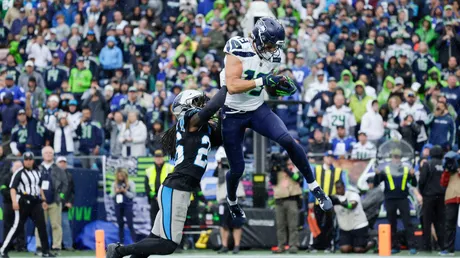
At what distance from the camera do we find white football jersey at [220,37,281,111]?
11344 millimetres

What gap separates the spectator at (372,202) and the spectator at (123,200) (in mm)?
4133

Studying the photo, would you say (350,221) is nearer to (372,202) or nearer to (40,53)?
(372,202)

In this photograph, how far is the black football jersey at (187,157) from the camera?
444 inches

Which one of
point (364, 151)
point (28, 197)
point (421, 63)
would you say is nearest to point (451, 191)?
point (364, 151)

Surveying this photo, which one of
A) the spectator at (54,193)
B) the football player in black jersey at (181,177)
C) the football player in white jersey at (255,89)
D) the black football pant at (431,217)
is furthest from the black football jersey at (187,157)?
the spectator at (54,193)

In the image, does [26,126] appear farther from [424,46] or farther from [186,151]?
[186,151]

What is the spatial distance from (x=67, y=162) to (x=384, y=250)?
264 inches

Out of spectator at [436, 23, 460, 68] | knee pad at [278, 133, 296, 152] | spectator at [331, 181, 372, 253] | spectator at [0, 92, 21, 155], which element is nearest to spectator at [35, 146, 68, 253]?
spectator at [0, 92, 21, 155]

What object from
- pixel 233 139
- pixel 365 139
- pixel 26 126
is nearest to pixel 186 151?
pixel 233 139

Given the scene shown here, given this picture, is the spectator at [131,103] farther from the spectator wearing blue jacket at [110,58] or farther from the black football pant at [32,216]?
the black football pant at [32,216]

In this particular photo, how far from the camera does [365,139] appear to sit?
19906 mm

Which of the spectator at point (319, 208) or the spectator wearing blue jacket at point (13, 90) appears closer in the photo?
the spectator at point (319, 208)

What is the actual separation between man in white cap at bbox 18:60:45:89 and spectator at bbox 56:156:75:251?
3.40m

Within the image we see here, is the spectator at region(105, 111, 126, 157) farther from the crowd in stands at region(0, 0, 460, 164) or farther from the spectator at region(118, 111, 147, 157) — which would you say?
the spectator at region(118, 111, 147, 157)
